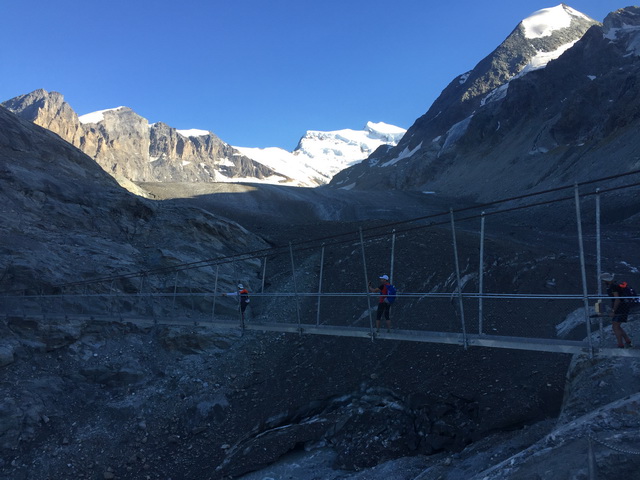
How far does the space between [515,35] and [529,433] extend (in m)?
105

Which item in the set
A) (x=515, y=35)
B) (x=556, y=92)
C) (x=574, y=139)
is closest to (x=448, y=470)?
(x=574, y=139)

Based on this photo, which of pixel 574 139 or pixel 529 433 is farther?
pixel 574 139

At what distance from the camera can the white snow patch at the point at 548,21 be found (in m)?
93.1

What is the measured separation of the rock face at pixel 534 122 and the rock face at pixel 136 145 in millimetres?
68062

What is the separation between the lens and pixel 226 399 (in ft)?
43.0

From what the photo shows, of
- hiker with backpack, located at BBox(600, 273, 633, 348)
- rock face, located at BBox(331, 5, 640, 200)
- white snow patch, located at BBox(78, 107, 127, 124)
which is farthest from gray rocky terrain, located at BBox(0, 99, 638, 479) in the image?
white snow patch, located at BBox(78, 107, 127, 124)

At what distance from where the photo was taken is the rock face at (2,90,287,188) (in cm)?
11869

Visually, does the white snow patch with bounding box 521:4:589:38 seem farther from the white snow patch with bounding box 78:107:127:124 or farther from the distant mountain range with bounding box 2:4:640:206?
the white snow patch with bounding box 78:107:127:124

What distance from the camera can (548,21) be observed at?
319ft

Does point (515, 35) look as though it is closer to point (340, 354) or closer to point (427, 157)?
point (427, 157)

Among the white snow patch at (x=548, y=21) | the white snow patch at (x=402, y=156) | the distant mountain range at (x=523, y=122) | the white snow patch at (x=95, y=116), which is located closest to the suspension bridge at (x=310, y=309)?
the distant mountain range at (x=523, y=122)

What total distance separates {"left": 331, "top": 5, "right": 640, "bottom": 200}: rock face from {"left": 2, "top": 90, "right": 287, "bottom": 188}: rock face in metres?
68.1

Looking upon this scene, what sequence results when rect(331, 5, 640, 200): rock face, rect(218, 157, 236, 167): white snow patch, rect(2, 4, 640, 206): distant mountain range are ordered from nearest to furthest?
rect(331, 5, 640, 200): rock face
rect(2, 4, 640, 206): distant mountain range
rect(218, 157, 236, 167): white snow patch

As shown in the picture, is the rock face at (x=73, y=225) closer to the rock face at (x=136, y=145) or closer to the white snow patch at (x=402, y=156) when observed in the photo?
the white snow patch at (x=402, y=156)
